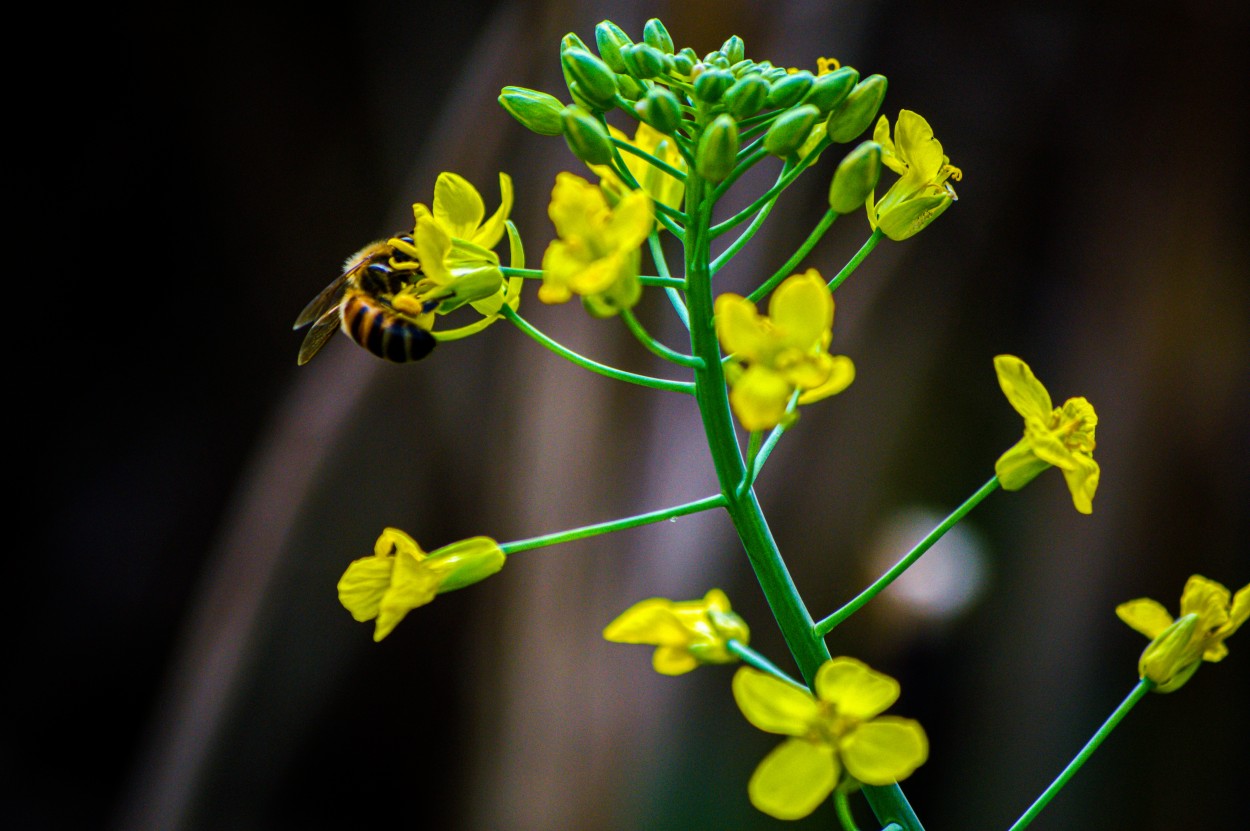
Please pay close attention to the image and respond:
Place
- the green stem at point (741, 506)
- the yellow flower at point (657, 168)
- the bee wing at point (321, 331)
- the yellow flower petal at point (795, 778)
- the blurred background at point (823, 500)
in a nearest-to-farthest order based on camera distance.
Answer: the yellow flower petal at point (795, 778), the green stem at point (741, 506), the yellow flower at point (657, 168), the bee wing at point (321, 331), the blurred background at point (823, 500)

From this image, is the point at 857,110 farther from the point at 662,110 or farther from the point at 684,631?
the point at 684,631

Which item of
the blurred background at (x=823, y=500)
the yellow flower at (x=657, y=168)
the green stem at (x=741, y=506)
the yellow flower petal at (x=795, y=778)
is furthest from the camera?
the blurred background at (x=823, y=500)

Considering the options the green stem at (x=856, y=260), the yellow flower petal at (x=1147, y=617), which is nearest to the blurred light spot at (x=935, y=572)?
the yellow flower petal at (x=1147, y=617)

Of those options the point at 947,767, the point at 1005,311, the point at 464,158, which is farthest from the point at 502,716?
the point at 1005,311

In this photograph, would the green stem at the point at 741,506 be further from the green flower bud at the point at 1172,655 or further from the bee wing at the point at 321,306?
the bee wing at the point at 321,306

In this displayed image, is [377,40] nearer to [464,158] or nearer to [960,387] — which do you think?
[464,158]

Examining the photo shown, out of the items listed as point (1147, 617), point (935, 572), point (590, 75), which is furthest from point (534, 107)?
point (935, 572)
